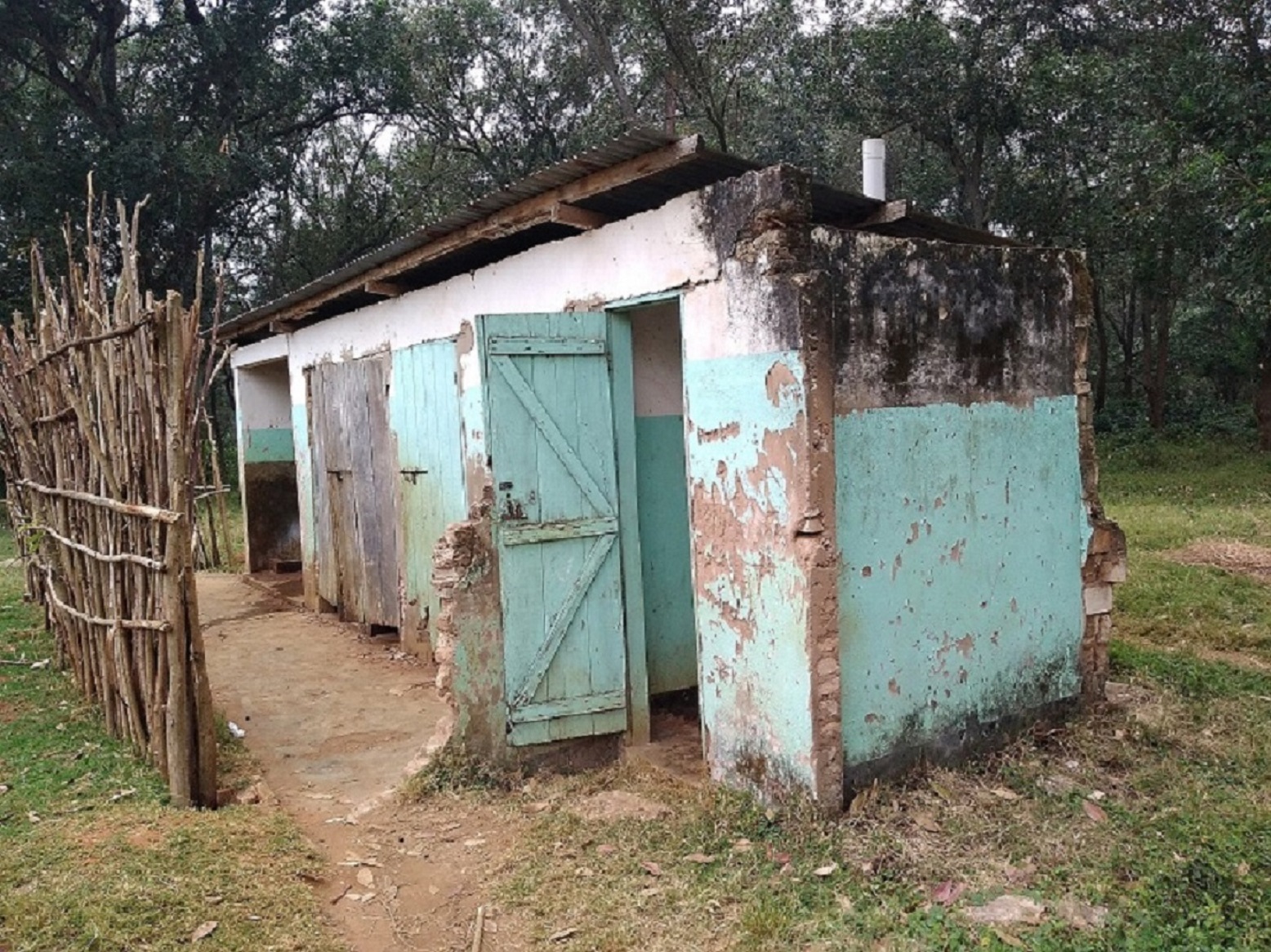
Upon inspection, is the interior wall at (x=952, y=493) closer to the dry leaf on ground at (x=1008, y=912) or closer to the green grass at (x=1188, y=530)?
the dry leaf on ground at (x=1008, y=912)

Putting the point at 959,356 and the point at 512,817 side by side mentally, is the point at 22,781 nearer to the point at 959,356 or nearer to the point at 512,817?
the point at 512,817

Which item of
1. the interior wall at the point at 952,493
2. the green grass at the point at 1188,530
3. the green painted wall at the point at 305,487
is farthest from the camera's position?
the green painted wall at the point at 305,487

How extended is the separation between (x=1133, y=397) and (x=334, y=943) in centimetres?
2027

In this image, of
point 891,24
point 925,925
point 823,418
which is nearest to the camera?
point 925,925

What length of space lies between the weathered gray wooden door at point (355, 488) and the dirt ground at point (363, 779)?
0.40 meters

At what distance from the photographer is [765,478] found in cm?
399

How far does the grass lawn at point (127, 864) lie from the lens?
3039 millimetres

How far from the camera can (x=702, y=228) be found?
4.24m

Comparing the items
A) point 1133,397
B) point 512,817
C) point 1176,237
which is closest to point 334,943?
point 512,817

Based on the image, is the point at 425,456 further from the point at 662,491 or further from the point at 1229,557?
the point at 1229,557

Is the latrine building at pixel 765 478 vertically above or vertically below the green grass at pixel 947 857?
above

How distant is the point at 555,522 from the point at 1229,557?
6.48 metres

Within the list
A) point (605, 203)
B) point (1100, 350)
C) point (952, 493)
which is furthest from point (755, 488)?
point (1100, 350)

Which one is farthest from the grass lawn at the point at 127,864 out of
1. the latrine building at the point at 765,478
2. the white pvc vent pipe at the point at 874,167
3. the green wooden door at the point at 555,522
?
the white pvc vent pipe at the point at 874,167
